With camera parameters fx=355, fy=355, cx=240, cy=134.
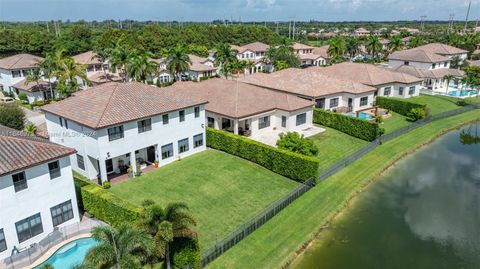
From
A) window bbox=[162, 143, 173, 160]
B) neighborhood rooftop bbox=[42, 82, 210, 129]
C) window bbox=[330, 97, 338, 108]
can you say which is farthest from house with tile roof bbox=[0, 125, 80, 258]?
window bbox=[330, 97, 338, 108]

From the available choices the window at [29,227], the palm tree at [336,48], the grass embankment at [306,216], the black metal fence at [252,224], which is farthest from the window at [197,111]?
the palm tree at [336,48]

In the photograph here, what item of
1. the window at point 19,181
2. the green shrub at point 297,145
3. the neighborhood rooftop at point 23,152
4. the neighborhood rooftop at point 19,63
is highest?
the neighborhood rooftop at point 19,63

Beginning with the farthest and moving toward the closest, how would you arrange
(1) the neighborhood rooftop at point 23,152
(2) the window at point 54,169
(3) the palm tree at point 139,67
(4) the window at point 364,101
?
(3) the palm tree at point 139,67 → (4) the window at point 364,101 → (2) the window at point 54,169 → (1) the neighborhood rooftop at point 23,152

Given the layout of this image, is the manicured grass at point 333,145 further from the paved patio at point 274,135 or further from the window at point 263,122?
the window at point 263,122

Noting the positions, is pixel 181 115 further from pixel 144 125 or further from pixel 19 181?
pixel 19 181

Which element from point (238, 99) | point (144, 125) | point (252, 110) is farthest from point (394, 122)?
point (144, 125)

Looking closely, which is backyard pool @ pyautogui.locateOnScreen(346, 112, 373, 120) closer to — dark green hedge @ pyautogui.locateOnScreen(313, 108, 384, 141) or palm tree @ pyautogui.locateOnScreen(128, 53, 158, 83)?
dark green hedge @ pyautogui.locateOnScreen(313, 108, 384, 141)

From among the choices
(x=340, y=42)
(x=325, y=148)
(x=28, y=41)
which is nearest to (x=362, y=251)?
(x=325, y=148)

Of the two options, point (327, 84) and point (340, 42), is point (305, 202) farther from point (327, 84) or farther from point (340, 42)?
point (340, 42)
